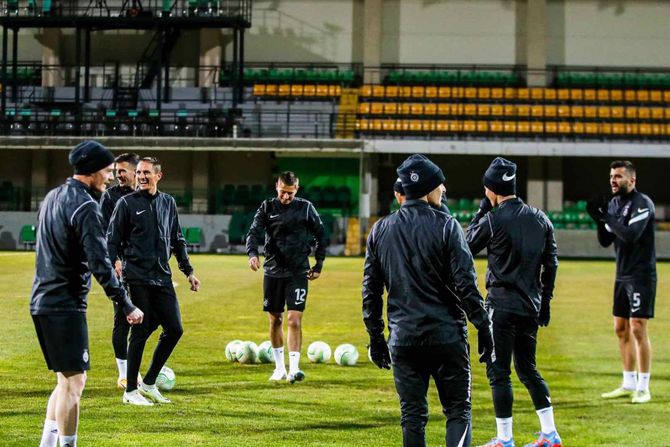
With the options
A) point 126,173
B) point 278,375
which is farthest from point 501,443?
point 126,173

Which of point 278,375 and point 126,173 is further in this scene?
point 278,375

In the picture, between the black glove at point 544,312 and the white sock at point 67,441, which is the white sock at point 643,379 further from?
the white sock at point 67,441

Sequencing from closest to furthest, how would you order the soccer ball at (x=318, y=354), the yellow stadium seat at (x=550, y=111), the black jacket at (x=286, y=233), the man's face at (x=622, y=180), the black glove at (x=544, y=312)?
the black glove at (x=544, y=312) < the man's face at (x=622, y=180) < the black jacket at (x=286, y=233) < the soccer ball at (x=318, y=354) < the yellow stadium seat at (x=550, y=111)

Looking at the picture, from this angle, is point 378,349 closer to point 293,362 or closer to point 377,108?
point 293,362

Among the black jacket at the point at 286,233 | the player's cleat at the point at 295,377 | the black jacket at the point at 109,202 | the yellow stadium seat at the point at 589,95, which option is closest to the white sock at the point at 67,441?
the black jacket at the point at 109,202

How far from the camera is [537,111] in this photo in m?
45.5

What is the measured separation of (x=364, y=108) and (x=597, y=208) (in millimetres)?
36202

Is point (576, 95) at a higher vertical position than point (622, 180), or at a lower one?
higher

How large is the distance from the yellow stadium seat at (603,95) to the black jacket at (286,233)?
1454 inches

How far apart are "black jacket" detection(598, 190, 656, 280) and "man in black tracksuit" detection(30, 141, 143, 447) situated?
519 centimetres

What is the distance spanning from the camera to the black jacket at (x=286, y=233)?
11.9 m

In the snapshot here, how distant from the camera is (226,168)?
47.2 m

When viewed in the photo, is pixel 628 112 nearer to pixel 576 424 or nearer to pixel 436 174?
pixel 576 424

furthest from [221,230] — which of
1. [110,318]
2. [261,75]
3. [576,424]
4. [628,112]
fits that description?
[576,424]
